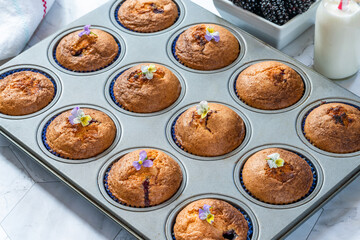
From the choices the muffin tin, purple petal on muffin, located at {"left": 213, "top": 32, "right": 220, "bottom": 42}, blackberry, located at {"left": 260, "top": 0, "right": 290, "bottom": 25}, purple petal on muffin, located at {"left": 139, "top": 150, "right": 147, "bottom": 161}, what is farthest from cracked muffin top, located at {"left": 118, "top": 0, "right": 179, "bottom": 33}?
purple petal on muffin, located at {"left": 139, "top": 150, "right": 147, "bottom": 161}

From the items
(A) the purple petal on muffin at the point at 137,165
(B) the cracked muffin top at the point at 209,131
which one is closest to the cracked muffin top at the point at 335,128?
(B) the cracked muffin top at the point at 209,131

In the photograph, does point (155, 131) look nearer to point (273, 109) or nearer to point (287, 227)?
point (273, 109)

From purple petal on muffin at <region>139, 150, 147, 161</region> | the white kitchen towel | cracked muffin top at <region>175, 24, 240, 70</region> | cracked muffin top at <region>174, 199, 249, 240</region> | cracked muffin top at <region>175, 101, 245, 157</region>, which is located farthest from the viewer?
the white kitchen towel

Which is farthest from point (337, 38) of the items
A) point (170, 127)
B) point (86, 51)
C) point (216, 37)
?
point (86, 51)

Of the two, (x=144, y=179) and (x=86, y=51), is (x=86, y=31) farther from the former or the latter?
(x=144, y=179)

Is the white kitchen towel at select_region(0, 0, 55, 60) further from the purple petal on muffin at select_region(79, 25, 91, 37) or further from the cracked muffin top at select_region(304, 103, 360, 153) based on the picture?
the cracked muffin top at select_region(304, 103, 360, 153)

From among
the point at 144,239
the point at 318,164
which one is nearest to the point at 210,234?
the point at 144,239

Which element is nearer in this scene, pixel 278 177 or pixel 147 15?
pixel 278 177
